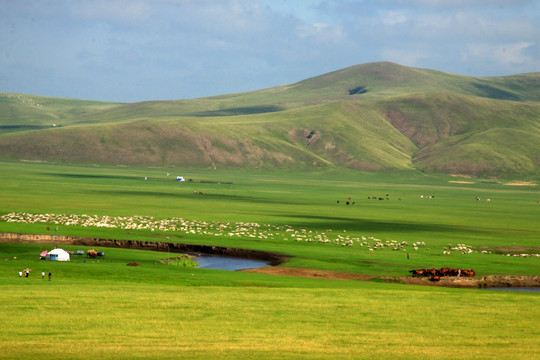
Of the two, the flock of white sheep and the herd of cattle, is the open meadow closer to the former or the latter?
the flock of white sheep

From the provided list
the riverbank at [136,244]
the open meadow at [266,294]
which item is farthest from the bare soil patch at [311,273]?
the riverbank at [136,244]

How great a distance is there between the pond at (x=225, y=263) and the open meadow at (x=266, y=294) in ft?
12.4

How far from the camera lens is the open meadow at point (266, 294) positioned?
113 ft

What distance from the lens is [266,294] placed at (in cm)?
4941

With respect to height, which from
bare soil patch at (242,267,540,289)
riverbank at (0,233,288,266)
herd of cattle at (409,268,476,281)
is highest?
riverbank at (0,233,288,266)

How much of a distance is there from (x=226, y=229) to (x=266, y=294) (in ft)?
147

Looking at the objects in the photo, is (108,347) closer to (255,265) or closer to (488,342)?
(488,342)

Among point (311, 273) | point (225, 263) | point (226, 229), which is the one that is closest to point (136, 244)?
point (225, 263)

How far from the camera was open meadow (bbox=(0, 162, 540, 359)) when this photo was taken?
34312 millimetres

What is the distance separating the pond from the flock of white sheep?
1189 centimetres

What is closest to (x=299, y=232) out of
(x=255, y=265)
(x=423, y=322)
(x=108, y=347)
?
(x=255, y=265)

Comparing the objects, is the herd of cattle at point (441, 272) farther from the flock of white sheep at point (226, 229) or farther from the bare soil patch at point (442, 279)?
the flock of white sheep at point (226, 229)

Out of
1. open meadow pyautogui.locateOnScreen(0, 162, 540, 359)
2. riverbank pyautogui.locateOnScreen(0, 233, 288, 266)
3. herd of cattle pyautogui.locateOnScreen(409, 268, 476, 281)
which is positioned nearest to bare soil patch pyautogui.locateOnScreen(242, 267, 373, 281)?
open meadow pyautogui.locateOnScreen(0, 162, 540, 359)

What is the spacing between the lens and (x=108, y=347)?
32812 millimetres
